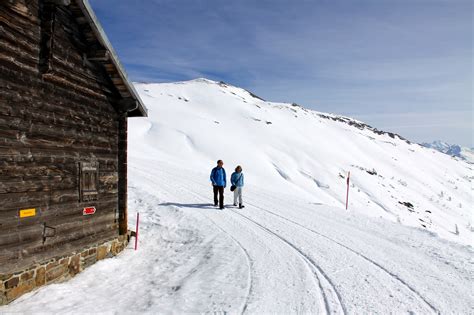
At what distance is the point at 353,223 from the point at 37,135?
10.2 m

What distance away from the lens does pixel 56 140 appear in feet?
27.7

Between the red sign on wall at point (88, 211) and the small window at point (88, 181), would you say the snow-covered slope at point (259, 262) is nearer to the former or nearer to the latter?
the red sign on wall at point (88, 211)

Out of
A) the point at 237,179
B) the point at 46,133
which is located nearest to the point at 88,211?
the point at 46,133

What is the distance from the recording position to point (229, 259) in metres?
9.59

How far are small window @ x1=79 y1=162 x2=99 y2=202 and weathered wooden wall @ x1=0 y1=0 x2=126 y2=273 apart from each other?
0.16 meters

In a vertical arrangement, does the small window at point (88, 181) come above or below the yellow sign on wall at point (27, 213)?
above

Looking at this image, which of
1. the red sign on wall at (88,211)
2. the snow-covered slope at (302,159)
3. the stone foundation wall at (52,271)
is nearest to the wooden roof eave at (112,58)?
the red sign on wall at (88,211)

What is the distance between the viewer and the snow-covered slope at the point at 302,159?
A: 2962 centimetres

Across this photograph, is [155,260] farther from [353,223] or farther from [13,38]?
[353,223]

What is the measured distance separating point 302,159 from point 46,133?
32061mm

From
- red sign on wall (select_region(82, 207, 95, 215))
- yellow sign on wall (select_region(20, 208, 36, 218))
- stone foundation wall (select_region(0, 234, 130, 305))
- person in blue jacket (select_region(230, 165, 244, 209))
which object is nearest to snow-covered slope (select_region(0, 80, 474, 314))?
stone foundation wall (select_region(0, 234, 130, 305))

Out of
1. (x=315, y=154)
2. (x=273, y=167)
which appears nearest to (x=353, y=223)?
(x=273, y=167)

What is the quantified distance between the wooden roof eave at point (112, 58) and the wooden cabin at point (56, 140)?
2cm

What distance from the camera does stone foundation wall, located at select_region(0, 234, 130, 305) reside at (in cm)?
716
